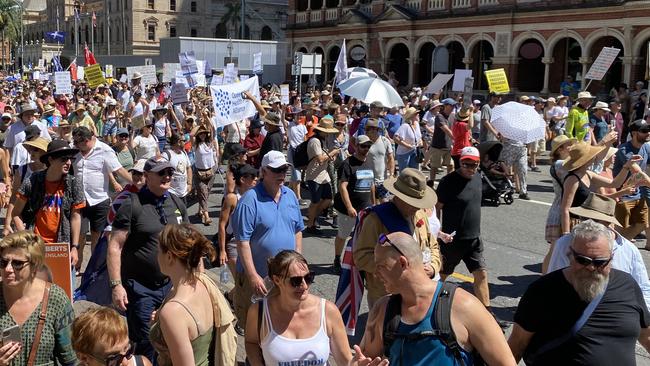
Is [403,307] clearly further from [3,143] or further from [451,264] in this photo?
[3,143]

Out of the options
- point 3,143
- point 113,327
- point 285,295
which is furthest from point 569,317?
point 3,143

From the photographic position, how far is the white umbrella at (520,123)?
39.7ft

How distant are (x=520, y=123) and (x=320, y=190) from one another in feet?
13.2

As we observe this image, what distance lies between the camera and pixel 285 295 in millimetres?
3619

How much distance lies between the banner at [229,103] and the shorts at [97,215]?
16.2 ft

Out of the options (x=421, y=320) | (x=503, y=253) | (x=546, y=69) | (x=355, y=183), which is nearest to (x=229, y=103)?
(x=355, y=183)

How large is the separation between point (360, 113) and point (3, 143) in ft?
22.0

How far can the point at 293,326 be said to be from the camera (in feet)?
11.8

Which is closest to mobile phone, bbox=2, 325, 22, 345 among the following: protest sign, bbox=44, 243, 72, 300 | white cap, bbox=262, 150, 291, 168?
protest sign, bbox=44, 243, 72, 300

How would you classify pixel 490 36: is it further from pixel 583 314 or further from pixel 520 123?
pixel 583 314

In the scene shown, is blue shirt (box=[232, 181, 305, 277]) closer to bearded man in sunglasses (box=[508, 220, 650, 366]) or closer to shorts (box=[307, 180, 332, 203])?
bearded man in sunglasses (box=[508, 220, 650, 366])

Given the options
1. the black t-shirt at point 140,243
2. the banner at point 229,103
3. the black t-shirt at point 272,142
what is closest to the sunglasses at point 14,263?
the black t-shirt at point 140,243

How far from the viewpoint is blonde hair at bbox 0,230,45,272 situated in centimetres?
366

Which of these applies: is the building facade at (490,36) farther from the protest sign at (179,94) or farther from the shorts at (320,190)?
the shorts at (320,190)
